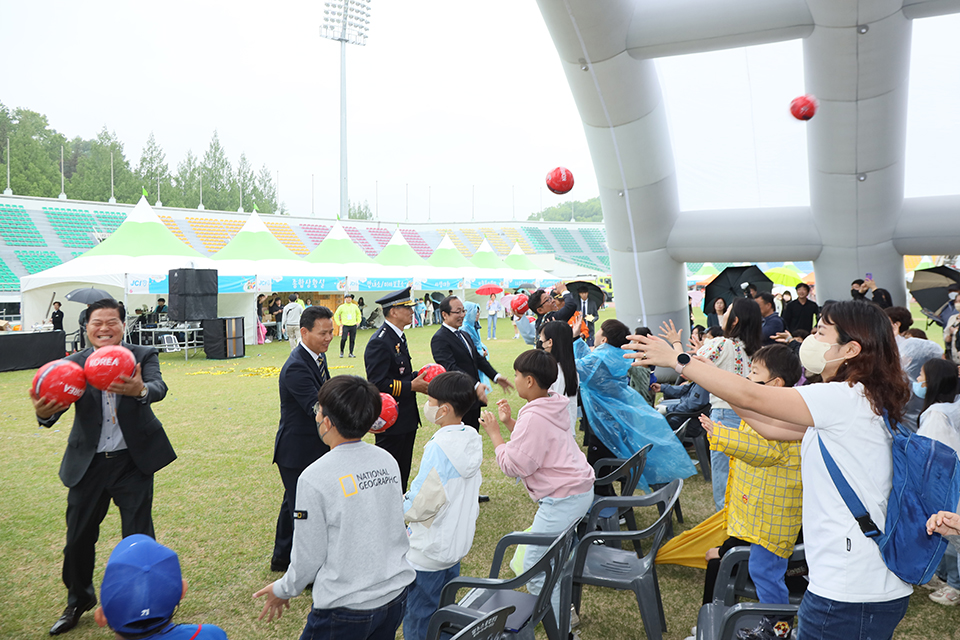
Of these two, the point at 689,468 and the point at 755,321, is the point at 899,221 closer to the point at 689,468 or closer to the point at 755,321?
the point at 755,321

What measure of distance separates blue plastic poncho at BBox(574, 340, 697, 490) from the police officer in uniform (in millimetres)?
1312

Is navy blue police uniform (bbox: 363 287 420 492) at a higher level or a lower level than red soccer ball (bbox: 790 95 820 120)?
lower

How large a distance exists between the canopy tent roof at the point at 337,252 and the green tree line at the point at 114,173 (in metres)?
31.5

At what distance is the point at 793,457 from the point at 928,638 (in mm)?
1327

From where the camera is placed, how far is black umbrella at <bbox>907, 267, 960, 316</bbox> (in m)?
8.08

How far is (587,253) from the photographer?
5241 cm

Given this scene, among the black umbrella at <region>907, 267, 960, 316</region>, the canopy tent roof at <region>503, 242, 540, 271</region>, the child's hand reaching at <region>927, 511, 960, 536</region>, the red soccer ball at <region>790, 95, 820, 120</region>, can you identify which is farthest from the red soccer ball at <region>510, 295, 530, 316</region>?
the canopy tent roof at <region>503, 242, 540, 271</region>

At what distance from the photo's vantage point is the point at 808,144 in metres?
6.93

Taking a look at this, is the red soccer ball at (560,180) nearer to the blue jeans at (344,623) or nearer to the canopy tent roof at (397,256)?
the blue jeans at (344,623)

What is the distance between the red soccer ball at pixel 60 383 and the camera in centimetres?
276

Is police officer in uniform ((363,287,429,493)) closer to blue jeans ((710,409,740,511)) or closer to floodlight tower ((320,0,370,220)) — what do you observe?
blue jeans ((710,409,740,511))

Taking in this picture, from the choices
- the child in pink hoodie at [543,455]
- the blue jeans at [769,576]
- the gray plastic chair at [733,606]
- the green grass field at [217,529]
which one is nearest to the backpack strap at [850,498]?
the gray plastic chair at [733,606]

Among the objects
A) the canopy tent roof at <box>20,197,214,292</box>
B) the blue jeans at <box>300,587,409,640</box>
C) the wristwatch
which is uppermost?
the canopy tent roof at <box>20,197,214,292</box>

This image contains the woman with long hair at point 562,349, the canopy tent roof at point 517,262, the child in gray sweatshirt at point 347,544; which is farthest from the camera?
the canopy tent roof at point 517,262
